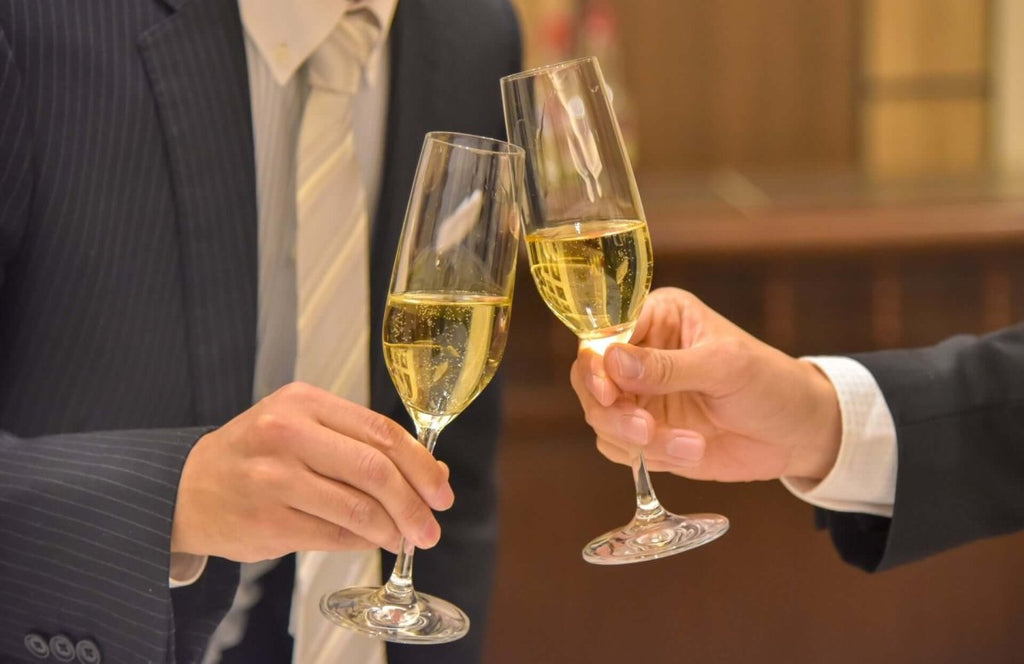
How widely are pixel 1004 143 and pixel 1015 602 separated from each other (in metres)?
4.35

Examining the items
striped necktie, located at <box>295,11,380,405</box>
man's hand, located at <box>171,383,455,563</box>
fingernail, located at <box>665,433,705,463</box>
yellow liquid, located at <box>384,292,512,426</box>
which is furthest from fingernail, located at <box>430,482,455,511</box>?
striped necktie, located at <box>295,11,380,405</box>

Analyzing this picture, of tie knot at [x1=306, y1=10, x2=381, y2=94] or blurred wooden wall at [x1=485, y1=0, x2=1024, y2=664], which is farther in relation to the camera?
blurred wooden wall at [x1=485, y1=0, x2=1024, y2=664]

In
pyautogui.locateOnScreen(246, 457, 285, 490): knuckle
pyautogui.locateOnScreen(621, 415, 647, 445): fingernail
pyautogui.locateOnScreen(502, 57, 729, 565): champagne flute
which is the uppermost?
pyautogui.locateOnScreen(502, 57, 729, 565): champagne flute

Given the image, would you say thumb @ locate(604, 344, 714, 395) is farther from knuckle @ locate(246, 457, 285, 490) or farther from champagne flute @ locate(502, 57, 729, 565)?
knuckle @ locate(246, 457, 285, 490)

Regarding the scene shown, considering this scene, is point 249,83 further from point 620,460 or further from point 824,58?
point 824,58

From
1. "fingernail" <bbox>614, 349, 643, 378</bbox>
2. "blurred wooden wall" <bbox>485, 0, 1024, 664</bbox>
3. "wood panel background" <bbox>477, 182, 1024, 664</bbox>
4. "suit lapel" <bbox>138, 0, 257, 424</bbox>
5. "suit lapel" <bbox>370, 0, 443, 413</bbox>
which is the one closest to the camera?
"fingernail" <bbox>614, 349, 643, 378</bbox>

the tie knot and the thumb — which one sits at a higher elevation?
the tie knot

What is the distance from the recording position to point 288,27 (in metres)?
1.31

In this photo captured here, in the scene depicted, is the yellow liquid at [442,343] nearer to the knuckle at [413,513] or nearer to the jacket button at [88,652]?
the knuckle at [413,513]

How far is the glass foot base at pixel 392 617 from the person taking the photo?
37.2 inches

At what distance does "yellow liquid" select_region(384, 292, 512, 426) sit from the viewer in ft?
3.12

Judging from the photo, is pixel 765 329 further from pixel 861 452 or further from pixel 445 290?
pixel 445 290

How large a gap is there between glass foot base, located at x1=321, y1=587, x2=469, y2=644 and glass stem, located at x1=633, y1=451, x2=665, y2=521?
23 centimetres

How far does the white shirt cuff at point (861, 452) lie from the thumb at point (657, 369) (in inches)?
8.7
